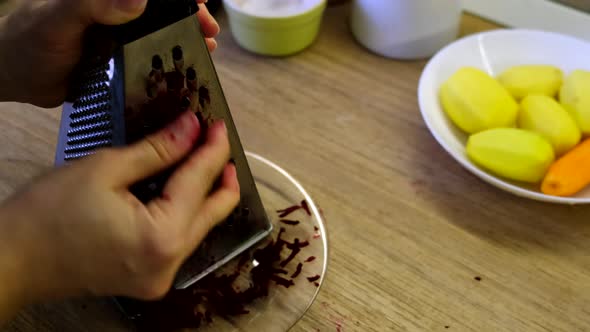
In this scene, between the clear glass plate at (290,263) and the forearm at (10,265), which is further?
the clear glass plate at (290,263)

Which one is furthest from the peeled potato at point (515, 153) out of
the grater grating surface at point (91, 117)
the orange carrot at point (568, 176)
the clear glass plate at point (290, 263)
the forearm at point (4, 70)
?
the forearm at point (4, 70)

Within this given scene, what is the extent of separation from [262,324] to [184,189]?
0.74 feet

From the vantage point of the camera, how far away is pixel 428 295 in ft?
2.13

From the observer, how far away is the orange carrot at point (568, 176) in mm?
704

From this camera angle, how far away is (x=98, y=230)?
1.42ft

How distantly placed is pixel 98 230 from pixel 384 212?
415mm

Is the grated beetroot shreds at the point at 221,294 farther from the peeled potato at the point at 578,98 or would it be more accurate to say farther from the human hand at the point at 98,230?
the peeled potato at the point at 578,98

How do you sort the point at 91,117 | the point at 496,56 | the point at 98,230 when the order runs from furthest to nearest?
1. the point at 496,56
2. the point at 91,117
3. the point at 98,230

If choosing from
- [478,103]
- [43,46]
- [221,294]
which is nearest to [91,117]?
[43,46]

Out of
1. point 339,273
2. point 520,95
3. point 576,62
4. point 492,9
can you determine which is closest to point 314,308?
point 339,273

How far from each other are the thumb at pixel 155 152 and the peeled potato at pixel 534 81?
0.53 metres

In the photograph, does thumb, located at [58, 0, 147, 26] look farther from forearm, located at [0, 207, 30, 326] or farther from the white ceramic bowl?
the white ceramic bowl

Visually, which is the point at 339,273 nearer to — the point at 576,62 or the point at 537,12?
the point at 576,62

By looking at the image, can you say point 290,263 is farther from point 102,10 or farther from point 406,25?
point 406,25
